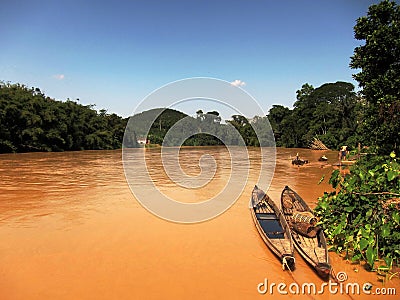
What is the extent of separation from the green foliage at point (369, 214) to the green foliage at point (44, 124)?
26479 millimetres

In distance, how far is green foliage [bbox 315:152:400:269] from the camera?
3.78 meters

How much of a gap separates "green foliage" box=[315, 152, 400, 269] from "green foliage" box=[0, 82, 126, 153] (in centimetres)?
2648

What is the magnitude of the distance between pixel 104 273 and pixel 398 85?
7.66 metres

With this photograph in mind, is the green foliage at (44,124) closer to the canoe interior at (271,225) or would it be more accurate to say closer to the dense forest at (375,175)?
the canoe interior at (271,225)

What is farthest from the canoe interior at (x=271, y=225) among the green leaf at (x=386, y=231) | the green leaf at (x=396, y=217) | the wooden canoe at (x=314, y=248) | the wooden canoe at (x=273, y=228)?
the green leaf at (x=396, y=217)

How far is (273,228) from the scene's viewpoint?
5.66 meters

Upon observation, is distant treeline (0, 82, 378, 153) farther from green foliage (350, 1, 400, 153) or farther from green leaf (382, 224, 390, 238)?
green leaf (382, 224, 390, 238)

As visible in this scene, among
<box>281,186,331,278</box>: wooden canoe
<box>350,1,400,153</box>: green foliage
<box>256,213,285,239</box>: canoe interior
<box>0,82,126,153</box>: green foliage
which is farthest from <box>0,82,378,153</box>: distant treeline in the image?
<box>281,186,331,278</box>: wooden canoe

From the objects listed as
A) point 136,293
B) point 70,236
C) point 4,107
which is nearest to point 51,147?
point 4,107

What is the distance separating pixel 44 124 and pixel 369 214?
97.0ft

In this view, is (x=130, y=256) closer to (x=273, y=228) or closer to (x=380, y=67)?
(x=273, y=228)

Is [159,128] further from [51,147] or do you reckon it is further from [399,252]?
[399,252]

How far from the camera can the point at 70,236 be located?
568cm

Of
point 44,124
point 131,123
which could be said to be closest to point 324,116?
point 131,123
